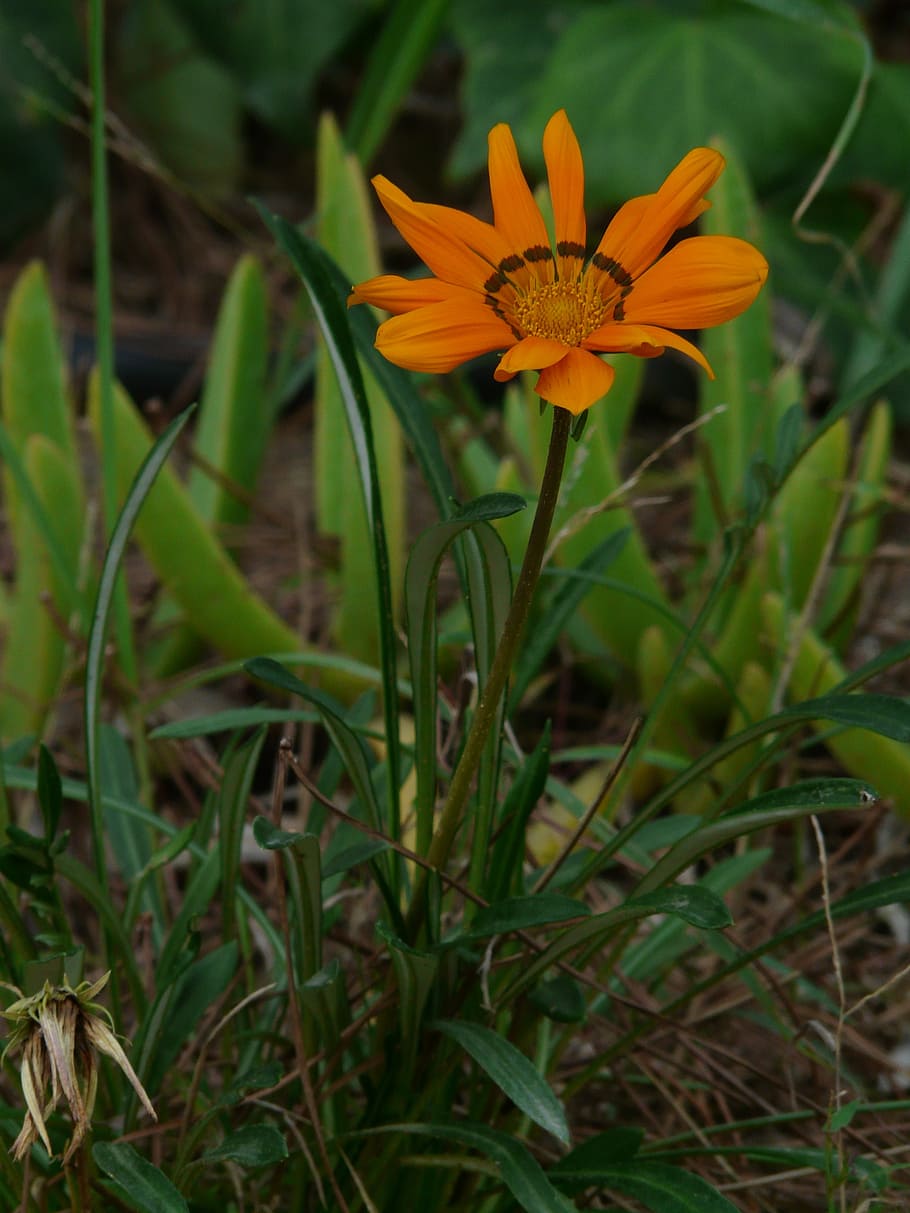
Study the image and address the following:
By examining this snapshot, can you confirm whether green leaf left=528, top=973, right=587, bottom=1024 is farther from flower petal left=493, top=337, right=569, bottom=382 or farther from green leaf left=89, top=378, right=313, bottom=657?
green leaf left=89, top=378, right=313, bottom=657

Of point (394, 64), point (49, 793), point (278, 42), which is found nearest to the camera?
point (49, 793)

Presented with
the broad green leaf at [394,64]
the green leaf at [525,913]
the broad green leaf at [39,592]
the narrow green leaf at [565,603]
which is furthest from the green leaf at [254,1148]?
the broad green leaf at [394,64]

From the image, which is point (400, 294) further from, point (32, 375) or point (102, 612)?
point (32, 375)

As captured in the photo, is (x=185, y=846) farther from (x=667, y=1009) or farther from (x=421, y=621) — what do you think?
(x=667, y=1009)

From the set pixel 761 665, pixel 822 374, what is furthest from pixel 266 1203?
pixel 822 374

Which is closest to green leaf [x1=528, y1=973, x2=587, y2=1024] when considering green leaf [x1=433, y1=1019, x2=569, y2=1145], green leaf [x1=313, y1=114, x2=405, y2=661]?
green leaf [x1=433, y1=1019, x2=569, y2=1145]

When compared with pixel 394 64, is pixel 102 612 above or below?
below

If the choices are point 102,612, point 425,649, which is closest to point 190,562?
point 102,612

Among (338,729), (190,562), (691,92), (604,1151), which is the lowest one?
(604,1151)
